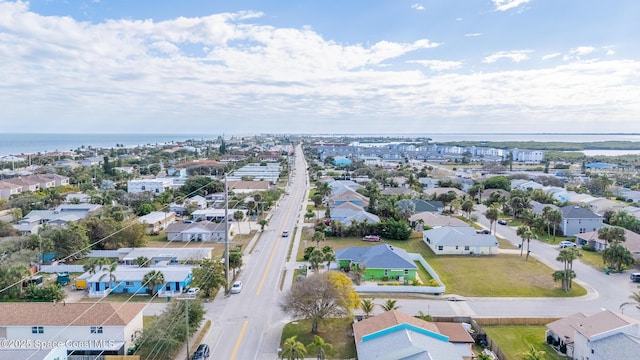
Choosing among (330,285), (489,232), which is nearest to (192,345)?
(330,285)

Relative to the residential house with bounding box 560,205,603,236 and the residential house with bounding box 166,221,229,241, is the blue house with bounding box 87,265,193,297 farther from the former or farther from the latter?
the residential house with bounding box 560,205,603,236

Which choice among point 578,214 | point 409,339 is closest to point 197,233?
point 409,339

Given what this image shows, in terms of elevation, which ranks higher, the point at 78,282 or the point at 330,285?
the point at 330,285

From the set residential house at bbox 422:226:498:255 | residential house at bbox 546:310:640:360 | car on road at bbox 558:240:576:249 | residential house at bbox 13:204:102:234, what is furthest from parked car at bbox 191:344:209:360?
car on road at bbox 558:240:576:249

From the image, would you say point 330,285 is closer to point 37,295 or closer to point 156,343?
point 156,343

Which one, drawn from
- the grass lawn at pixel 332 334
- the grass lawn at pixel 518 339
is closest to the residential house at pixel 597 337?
the grass lawn at pixel 518 339

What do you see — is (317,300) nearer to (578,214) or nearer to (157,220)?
(157,220)
